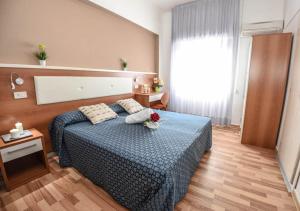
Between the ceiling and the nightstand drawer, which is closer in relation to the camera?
the nightstand drawer

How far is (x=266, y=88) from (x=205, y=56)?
1.68 m

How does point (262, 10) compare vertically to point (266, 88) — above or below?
above

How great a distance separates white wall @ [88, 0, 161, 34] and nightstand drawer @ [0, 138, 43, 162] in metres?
2.38

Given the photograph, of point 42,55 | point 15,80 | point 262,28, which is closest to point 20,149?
point 15,80

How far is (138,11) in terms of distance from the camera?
11.8ft

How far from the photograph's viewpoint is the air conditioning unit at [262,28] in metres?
3.07

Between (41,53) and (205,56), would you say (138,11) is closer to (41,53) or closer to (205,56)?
(205,56)

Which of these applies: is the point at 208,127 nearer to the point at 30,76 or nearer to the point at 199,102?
the point at 199,102

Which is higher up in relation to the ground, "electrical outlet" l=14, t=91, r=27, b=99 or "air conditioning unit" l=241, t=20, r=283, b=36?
"air conditioning unit" l=241, t=20, r=283, b=36

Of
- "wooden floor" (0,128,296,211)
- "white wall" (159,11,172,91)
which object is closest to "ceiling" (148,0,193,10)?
"white wall" (159,11,172,91)

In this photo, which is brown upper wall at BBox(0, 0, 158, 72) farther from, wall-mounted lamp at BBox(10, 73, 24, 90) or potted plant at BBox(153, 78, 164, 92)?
potted plant at BBox(153, 78, 164, 92)

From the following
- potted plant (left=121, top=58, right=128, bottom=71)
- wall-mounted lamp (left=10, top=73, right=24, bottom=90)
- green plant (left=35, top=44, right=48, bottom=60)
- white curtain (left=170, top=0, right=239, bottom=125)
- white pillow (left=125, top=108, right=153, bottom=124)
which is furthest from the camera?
white curtain (left=170, top=0, right=239, bottom=125)

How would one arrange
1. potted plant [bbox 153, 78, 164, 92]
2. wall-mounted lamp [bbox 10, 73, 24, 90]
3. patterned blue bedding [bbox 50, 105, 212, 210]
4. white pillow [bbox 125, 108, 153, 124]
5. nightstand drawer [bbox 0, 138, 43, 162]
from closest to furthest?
1. patterned blue bedding [bbox 50, 105, 212, 210]
2. nightstand drawer [bbox 0, 138, 43, 162]
3. wall-mounted lamp [bbox 10, 73, 24, 90]
4. white pillow [bbox 125, 108, 153, 124]
5. potted plant [bbox 153, 78, 164, 92]

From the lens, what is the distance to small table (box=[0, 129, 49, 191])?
5.41ft
